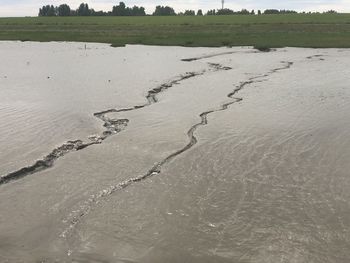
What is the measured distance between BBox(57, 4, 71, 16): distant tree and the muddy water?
177m

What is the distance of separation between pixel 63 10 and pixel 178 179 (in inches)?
7465

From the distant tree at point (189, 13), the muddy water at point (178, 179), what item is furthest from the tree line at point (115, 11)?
the muddy water at point (178, 179)

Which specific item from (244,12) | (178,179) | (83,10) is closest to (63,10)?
(83,10)

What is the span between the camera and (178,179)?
854 cm

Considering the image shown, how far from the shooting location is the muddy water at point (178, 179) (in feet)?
20.1

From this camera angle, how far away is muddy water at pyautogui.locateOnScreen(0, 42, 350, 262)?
20.1ft

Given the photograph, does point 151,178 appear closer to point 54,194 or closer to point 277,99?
point 54,194

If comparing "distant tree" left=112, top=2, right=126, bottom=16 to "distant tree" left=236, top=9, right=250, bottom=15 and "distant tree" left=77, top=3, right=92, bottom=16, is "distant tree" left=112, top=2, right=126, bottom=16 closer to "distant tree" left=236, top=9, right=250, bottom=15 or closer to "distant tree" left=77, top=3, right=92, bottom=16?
"distant tree" left=77, top=3, right=92, bottom=16

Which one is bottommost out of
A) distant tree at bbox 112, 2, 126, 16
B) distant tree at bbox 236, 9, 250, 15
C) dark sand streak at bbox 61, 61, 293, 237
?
dark sand streak at bbox 61, 61, 293, 237

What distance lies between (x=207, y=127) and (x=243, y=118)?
63.3 inches

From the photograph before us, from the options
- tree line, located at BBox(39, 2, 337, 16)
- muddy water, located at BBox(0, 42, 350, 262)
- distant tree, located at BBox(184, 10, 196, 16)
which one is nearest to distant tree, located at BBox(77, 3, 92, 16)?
tree line, located at BBox(39, 2, 337, 16)

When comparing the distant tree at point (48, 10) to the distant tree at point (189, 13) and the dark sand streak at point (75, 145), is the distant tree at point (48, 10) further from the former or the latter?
the dark sand streak at point (75, 145)

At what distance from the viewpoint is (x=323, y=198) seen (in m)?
7.58

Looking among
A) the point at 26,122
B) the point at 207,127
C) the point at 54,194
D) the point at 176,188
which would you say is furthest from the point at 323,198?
the point at 26,122
